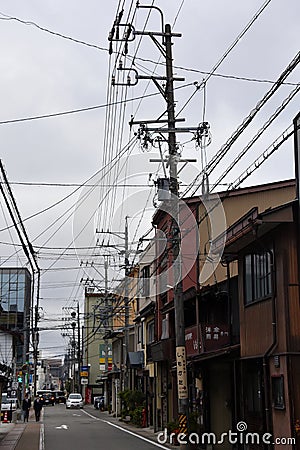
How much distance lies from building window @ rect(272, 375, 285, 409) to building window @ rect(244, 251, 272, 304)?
2125mm

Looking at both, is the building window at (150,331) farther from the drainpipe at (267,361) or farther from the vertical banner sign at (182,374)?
the drainpipe at (267,361)

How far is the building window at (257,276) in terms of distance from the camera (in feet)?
61.4

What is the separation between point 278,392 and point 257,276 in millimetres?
3331

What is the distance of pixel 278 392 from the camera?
17.8 metres

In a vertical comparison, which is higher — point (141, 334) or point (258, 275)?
point (141, 334)

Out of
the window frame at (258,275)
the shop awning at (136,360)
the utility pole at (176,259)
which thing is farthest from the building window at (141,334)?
the window frame at (258,275)

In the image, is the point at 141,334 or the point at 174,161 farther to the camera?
the point at 141,334

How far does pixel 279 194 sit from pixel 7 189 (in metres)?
16.1

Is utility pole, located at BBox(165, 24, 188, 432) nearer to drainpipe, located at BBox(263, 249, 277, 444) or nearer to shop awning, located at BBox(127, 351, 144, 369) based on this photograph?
drainpipe, located at BBox(263, 249, 277, 444)

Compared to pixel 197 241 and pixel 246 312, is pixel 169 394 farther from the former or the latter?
pixel 246 312

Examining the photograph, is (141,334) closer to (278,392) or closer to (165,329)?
(165,329)

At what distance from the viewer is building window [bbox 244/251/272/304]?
18703 millimetres

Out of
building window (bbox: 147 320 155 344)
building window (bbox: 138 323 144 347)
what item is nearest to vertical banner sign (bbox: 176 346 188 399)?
building window (bbox: 147 320 155 344)

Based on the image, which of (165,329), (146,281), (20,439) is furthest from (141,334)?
(20,439)
